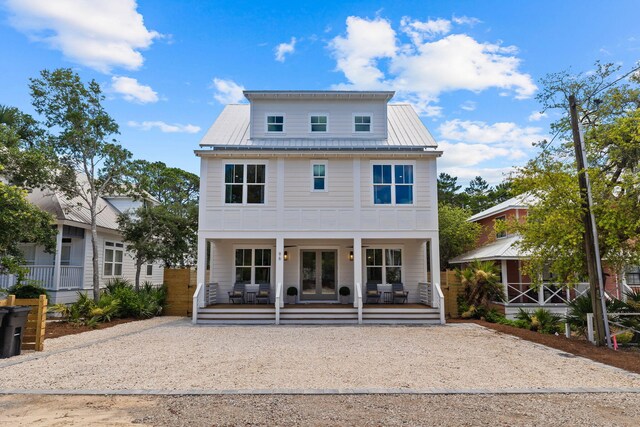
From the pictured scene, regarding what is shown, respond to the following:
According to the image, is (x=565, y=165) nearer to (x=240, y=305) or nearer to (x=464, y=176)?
(x=240, y=305)

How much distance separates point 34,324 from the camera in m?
9.23

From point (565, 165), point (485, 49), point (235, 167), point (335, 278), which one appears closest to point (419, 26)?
point (485, 49)

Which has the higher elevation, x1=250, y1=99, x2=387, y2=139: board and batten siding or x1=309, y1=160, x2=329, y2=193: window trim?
x1=250, y1=99, x2=387, y2=139: board and batten siding

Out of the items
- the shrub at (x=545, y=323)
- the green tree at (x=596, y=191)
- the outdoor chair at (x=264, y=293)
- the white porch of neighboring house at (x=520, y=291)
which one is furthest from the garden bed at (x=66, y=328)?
the white porch of neighboring house at (x=520, y=291)

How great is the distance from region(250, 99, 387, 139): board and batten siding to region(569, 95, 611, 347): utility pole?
26.5ft

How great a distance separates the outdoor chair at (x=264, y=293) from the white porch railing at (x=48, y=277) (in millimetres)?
7834

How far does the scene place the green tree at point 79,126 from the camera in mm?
14617

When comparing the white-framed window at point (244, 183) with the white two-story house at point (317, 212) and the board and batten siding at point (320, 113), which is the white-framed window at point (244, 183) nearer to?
the white two-story house at point (317, 212)

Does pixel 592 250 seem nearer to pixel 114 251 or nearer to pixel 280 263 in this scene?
pixel 280 263

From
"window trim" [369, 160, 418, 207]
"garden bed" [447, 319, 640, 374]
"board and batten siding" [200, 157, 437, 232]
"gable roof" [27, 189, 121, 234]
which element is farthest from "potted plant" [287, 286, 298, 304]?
"gable roof" [27, 189, 121, 234]

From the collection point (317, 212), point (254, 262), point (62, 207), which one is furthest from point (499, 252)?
point (62, 207)

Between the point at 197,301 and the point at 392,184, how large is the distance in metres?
8.35

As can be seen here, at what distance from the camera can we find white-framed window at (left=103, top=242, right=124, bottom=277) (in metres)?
20.2

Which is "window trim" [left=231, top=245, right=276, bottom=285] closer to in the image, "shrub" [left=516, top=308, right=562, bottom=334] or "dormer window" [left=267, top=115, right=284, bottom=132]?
"dormer window" [left=267, top=115, right=284, bottom=132]
